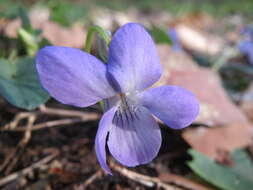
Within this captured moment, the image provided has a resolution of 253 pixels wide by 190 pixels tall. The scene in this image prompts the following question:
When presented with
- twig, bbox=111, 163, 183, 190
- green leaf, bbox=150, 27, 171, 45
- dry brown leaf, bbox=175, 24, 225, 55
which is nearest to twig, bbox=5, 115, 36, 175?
twig, bbox=111, 163, 183, 190

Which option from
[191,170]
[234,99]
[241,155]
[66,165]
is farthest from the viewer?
[234,99]

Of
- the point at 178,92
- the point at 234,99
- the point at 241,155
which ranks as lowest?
the point at 234,99

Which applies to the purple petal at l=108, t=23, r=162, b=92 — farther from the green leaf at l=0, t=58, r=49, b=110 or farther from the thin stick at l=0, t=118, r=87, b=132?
the thin stick at l=0, t=118, r=87, b=132

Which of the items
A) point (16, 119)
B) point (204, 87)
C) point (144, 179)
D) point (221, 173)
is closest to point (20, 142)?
point (16, 119)

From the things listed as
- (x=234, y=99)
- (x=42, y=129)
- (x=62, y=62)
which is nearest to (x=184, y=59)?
(x=234, y=99)

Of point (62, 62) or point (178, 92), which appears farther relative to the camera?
point (178, 92)

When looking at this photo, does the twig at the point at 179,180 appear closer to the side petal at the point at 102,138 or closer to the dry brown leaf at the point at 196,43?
the side petal at the point at 102,138

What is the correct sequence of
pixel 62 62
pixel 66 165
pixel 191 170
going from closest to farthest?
1. pixel 62 62
2. pixel 66 165
3. pixel 191 170

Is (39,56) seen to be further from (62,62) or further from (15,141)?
(15,141)
